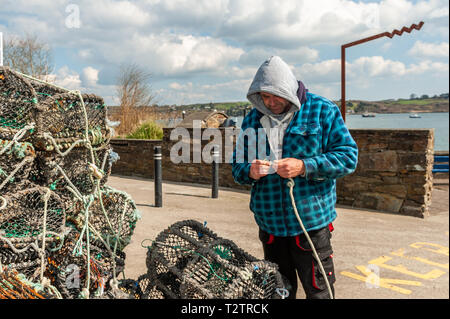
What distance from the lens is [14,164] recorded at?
2131 mm

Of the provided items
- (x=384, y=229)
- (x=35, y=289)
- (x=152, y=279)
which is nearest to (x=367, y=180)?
(x=384, y=229)

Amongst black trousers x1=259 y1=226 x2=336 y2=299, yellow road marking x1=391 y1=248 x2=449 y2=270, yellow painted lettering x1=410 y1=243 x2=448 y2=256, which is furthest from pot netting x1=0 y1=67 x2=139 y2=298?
yellow painted lettering x1=410 y1=243 x2=448 y2=256

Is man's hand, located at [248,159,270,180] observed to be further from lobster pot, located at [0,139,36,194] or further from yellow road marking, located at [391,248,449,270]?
yellow road marking, located at [391,248,449,270]

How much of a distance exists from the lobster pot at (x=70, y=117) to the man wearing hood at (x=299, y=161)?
1027 millimetres

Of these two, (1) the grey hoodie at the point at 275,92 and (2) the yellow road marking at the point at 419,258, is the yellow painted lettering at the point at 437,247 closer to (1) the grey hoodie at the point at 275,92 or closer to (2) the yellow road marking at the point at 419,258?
(2) the yellow road marking at the point at 419,258

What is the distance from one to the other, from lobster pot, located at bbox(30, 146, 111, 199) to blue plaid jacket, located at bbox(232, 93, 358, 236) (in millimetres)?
951

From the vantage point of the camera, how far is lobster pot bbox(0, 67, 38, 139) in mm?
2146

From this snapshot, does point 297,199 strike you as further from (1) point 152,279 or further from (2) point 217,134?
(2) point 217,134

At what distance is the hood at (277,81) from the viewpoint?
5.98 ft
